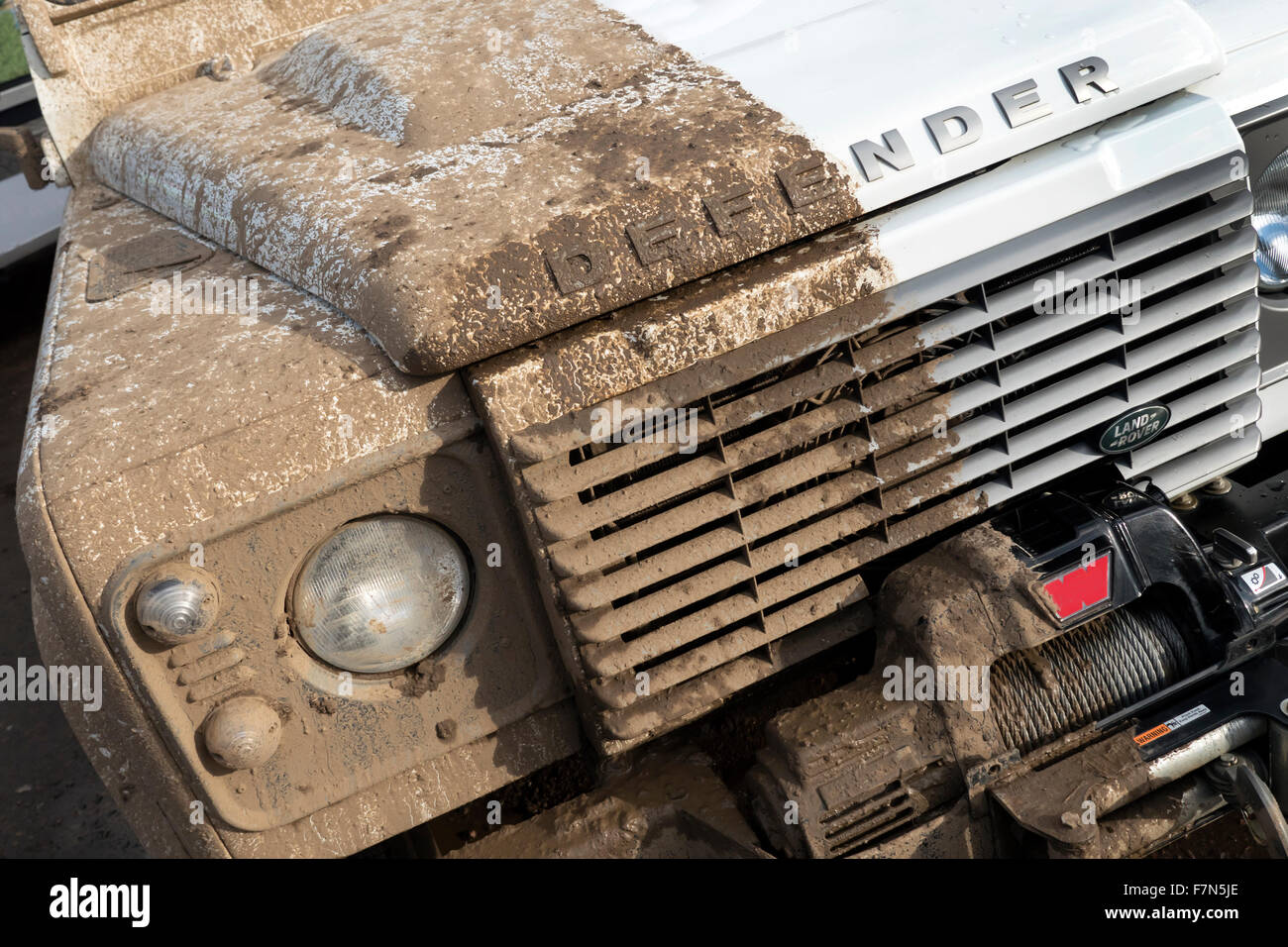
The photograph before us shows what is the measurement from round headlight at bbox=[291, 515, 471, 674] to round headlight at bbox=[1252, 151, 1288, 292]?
1.46 meters

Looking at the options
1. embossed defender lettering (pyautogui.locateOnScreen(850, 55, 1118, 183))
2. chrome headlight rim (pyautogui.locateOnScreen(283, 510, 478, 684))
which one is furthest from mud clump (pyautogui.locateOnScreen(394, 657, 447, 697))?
embossed defender lettering (pyautogui.locateOnScreen(850, 55, 1118, 183))

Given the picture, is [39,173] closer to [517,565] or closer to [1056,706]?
[517,565]

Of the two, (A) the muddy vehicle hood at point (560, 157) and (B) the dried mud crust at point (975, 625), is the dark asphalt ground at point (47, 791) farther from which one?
(A) the muddy vehicle hood at point (560, 157)

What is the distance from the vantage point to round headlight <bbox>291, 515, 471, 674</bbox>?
1630 millimetres

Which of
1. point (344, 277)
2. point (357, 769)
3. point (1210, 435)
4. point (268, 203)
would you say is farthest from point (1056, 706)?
point (268, 203)

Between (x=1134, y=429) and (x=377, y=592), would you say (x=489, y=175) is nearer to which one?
(x=377, y=592)

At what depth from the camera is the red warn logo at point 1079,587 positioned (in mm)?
1760

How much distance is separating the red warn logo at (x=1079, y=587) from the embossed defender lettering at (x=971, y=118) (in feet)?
2.09

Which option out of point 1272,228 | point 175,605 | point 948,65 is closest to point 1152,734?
point 1272,228

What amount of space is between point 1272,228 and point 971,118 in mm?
683

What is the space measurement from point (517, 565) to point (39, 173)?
1981mm

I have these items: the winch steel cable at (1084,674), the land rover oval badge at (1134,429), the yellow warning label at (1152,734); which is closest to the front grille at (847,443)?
the land rover oval badge at (1134,429)

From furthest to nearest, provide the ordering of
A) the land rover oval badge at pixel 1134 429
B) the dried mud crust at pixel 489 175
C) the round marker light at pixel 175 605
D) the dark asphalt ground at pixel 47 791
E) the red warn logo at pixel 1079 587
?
the dark asphalt ground at pixel 47 791, the land rover oval badge at pixel 1134 429, the red warn logo at pixel 1079 587, the dried mud crust at pixel 489 175, the round marker light at pixel 175 605
